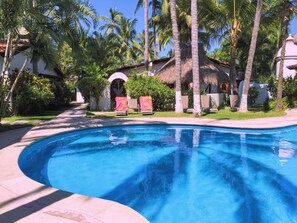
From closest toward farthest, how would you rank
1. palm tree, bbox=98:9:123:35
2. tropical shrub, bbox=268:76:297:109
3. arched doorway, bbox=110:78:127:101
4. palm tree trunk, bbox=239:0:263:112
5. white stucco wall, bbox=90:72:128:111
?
palm tree trunk, bbox=239:0:263:112, tropical shrub, bbox=268:76:297:109, white stucco wall, bbox=90:72:128:111, arched doorway, bbox=110:78:127:101, palm tree, bbox=98:9:123:35

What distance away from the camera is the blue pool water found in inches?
207

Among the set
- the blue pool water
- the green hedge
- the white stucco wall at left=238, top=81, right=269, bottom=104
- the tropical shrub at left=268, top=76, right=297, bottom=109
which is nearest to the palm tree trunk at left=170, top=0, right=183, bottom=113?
the blue pool water

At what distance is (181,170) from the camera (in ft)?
24.8

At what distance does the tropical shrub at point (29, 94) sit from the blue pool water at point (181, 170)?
19.4 ft

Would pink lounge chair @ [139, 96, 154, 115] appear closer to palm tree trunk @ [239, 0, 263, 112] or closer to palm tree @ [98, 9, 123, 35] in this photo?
palm tree trunk @ [239, 0, 263, 112]

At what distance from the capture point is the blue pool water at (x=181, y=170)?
5254 millimetres

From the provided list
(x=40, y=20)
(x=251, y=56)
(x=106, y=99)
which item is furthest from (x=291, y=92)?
(x=40, y=20)

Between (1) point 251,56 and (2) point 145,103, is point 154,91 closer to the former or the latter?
(2) point 145,103

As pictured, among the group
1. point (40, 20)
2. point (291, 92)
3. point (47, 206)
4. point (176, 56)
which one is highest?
point (40, 20)

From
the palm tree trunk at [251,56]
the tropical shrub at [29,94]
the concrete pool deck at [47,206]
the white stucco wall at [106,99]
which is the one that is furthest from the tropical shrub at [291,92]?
the concrete pool deck at [47,206]

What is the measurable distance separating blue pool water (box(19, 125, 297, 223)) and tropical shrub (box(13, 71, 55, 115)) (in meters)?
5.92

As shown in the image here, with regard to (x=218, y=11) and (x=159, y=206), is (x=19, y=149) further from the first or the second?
(x=218, y=11)

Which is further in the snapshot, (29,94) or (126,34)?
(126,34)

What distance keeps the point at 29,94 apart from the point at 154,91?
7771 millimetres
